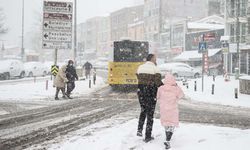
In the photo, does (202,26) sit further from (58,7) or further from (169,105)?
(169,105)

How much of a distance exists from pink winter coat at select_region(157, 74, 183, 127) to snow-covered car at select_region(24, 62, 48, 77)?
38442 millimetres

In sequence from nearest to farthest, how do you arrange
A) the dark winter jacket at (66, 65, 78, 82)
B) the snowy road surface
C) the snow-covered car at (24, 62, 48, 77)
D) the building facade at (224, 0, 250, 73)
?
1. the snowy road surface
2. the dark winter jacket at (66, 65, 78, 82)
3. the snow-covered car at (24, 62, 48, 77)
4. the building facade at (224, 0, 250, 73)

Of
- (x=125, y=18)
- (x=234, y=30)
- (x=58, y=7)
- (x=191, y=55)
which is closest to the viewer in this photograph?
(x=58, y=7)

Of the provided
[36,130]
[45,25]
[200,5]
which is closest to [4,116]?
[36,130]

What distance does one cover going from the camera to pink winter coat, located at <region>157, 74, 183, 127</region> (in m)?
8.88

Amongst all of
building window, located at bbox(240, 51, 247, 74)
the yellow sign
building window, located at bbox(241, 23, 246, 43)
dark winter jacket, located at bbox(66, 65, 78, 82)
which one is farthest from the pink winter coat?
building window, located at bbox(240, 51, 247, 74)

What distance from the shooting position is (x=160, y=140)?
30.9 ft

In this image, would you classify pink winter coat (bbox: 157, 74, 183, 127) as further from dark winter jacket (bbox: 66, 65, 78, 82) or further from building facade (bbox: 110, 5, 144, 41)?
building facade (bbox: 110, 5, 144, 41)

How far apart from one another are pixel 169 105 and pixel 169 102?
63 millimetres

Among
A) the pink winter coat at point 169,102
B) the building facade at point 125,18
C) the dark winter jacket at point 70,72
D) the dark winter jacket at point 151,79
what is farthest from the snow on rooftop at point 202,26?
the pink winter coat at point 169,102

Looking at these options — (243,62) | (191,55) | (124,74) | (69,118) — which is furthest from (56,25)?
(191,55)

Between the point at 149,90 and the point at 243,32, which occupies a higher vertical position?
the point at 243,32

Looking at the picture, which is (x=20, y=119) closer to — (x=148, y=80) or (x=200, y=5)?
(x=148, y=80)

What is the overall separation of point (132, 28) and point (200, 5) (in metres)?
16.5
